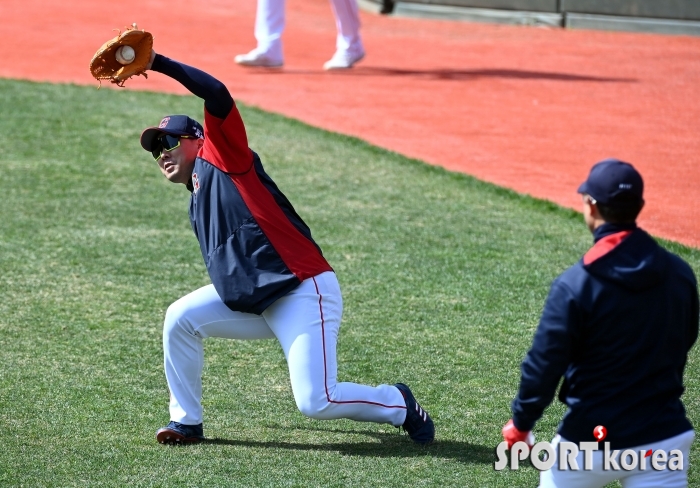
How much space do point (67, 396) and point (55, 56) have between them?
9923mm

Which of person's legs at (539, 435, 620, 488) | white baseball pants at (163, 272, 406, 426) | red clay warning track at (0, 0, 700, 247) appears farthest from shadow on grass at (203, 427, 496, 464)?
red clay warning track at (0, 0, 700, 247)

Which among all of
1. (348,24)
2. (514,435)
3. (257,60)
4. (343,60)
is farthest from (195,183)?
(343,60)

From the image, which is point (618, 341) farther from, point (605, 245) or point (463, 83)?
point (463, 83)

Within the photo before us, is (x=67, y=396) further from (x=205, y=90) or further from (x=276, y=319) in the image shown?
(x=205, y=90)

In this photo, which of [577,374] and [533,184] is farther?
[533,184]

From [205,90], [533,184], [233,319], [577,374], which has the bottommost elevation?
[533,184]

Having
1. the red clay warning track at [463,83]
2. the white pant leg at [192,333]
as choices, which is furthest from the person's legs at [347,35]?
the white pant leg at [192,333]

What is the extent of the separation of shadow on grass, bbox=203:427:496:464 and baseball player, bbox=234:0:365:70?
30.1ft

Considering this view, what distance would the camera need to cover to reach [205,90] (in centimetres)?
419

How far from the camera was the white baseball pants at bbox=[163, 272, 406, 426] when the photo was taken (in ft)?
14.2

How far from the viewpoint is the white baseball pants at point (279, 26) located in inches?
513

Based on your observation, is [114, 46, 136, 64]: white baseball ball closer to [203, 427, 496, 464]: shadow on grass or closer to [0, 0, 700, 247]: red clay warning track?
[203, 427, 496, 464]: shadow on grass

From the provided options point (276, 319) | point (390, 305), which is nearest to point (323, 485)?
point (276, 319)

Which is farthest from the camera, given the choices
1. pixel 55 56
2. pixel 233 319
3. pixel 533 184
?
pixel 55 56
